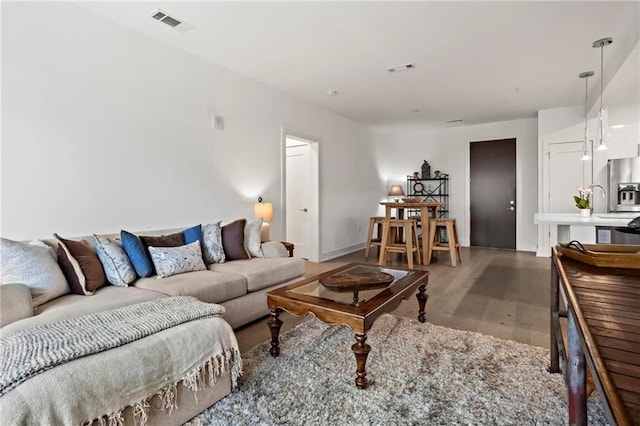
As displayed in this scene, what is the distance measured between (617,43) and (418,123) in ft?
12.1

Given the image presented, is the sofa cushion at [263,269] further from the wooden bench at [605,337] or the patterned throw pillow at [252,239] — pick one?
the wooden bench at [605,337]

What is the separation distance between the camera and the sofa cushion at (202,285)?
2432mm

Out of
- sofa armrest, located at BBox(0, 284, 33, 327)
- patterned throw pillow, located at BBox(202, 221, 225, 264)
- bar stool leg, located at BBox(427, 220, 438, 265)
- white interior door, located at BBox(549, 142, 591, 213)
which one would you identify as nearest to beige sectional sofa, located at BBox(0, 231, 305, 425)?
sofa armrest, located at BBox(0, 284, 33, 327)

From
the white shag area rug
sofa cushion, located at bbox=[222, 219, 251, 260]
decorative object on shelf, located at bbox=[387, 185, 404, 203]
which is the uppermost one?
decorative object on shelf, located at bbox=[387, 185, 404, 203]

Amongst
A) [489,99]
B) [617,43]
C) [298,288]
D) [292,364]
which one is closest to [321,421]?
[292,364]

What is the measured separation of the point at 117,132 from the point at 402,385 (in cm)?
304

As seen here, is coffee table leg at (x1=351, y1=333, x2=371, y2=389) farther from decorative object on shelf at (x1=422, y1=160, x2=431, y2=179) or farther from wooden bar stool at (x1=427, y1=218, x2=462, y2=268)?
decorative object on shelf at (x1=422, y1=160, x2=431, y2=179)

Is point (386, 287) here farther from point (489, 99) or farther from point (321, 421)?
point (489, 99)


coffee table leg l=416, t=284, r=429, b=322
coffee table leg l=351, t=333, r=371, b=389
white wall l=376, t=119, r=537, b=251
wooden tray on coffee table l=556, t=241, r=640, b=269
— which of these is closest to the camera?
wooden tray on coffee table l=556, t=241, r=640, b=269

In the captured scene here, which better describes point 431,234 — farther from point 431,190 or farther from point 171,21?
point 171,21

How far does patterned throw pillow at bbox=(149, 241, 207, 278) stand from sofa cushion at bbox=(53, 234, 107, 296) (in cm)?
39

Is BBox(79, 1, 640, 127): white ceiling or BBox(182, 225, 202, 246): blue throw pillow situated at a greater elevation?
BBox(79, 1, 640, 127): white ceiling

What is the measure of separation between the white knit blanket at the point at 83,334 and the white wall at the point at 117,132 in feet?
4.39

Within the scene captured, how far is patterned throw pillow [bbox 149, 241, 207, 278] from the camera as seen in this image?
2.73 metres
